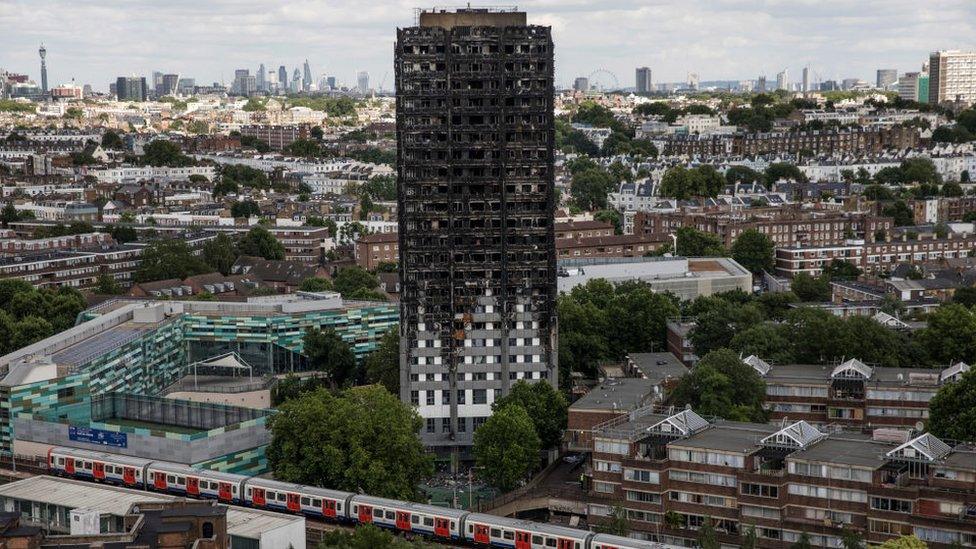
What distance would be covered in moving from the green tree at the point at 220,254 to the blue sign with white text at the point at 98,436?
38.6m

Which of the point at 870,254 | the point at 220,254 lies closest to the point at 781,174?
the point at 870,254

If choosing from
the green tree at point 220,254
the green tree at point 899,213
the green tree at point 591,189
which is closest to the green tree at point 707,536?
the green tree at point 220,254

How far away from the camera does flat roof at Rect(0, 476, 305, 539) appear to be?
1300 inches

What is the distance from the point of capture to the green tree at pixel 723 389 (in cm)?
4316

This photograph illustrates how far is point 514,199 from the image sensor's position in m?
47.3

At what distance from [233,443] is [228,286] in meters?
31.9

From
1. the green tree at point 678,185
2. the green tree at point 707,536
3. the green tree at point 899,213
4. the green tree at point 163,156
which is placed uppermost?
the green tree at point 163,156

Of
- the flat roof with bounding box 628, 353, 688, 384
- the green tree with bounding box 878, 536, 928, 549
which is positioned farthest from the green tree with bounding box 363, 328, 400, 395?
the green tree with bounding box 878, 536, 928, 549

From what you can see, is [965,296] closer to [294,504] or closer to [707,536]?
[707,536]

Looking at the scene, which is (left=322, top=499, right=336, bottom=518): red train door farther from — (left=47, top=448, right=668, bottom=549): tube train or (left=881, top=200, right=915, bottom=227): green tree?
(left=881, top=200, right=915, bottom=227): green tree

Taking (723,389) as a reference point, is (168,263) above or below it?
above

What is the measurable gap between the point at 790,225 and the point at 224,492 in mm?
54733

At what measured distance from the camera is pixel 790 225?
285ft

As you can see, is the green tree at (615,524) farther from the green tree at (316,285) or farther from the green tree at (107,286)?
the green tree at (107,286)
